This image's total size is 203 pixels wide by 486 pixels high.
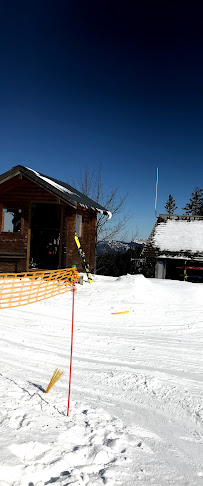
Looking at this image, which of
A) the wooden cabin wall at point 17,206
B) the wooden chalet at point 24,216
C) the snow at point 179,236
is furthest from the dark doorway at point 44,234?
the snow at point 179,236

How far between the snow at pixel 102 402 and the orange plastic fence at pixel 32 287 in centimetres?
108

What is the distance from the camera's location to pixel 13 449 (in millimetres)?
3574

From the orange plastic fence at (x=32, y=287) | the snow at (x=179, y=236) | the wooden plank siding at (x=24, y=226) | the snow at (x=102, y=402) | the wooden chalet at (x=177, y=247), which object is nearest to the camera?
the snow at (x=102, y=402)

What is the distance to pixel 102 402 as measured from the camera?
16.0 ft

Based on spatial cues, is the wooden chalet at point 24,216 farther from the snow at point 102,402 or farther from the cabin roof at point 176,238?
the cabin roof at point 176,238

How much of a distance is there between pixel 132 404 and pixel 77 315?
216 inches

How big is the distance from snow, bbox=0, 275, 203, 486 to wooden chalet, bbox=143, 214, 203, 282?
36.7 ft

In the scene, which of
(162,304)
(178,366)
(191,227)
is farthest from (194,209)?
(178,366)

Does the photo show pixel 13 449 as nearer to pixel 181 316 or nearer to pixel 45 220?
pixel 181 316

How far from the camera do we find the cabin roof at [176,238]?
69.3 feet

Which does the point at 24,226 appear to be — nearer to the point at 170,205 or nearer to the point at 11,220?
the point at 11,220

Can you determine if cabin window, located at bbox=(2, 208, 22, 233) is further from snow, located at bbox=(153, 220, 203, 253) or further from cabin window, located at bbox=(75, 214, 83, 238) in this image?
snow, located at bbox=(153, 220, 203, 253)

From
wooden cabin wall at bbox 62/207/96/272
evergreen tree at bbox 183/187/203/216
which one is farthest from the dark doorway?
evergreen tree at bbox 183/187/203/216

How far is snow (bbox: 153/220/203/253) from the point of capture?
21.5 m
